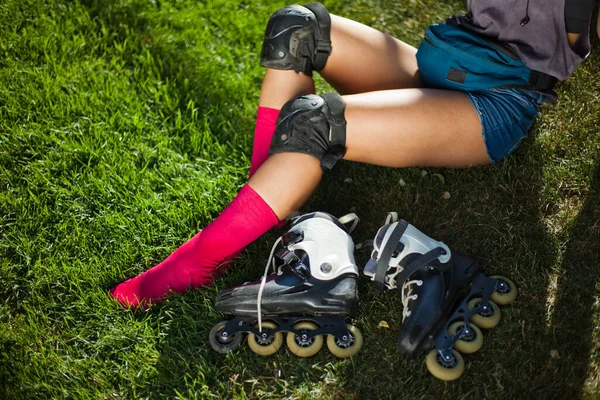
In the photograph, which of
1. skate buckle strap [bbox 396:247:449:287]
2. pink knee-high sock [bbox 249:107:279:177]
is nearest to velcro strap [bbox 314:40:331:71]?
pink knee-high sock [bbox 249:107:279:177]

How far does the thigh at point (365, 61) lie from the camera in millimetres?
2334

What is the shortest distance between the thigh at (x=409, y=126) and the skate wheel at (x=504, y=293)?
48 centimetres

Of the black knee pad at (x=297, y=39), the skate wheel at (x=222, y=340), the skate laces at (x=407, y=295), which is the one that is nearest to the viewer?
the skate laces at (x=407, y=295)

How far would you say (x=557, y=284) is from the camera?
2070mm

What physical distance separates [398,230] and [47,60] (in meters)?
1.91

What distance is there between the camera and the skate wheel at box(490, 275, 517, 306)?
2041mm

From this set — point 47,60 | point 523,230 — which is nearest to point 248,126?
point 47,60

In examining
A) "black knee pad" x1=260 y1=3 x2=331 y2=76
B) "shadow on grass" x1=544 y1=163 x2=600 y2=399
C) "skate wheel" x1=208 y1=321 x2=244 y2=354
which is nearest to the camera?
"shadow on grass" x1=544 y1=163 x2=600 y2=399

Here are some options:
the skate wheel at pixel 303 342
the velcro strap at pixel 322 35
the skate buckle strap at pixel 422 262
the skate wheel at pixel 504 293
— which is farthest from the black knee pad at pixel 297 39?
the skate wheel at pixel 504 293

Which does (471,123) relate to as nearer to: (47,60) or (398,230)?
(398,230)

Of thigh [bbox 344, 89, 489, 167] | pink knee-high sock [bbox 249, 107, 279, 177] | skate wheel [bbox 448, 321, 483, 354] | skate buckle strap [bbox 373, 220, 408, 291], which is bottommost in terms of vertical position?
skate wheel [bbox 448, 321, 483, 354]

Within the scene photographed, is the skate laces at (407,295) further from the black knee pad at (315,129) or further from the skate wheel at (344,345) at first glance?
the black knee pad at (315,129)

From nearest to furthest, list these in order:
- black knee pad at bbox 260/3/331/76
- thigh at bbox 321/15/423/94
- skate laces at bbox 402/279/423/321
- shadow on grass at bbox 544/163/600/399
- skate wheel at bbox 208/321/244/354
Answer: shadow on grass at bbox 544/163/600/399, skate laces at bbox 402/279/423/321, skate wheel at bbox 208/321/244/354, black knee pad at bbox 260/3/331/76, thigh at bbox 321/15/423/94

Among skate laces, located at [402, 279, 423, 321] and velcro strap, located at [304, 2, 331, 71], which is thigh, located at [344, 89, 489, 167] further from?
skate laces, located at [402, 279, 423, 321]
